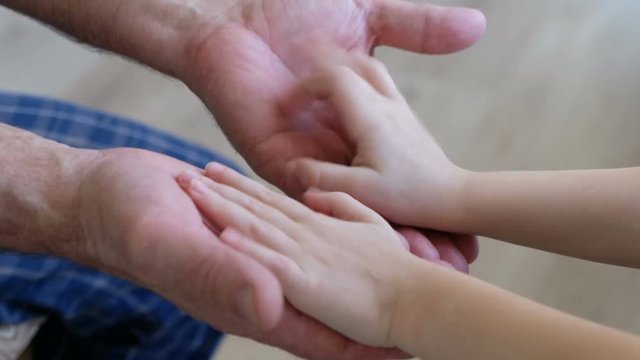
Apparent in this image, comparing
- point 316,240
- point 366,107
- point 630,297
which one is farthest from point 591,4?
point 316,240

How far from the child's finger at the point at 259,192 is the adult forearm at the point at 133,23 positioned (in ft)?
0.76

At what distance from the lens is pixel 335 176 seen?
80cm

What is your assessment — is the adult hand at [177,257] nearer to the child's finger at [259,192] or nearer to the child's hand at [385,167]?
the child's finger at [259,192]

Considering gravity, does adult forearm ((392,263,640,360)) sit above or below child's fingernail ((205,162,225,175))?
above

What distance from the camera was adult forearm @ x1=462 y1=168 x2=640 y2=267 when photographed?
0.76 metres

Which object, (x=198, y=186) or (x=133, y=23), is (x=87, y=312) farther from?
(x=133, y=23)

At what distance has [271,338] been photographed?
2.22ft

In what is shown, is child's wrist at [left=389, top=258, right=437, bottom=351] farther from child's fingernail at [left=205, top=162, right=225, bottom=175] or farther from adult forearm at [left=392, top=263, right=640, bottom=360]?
child's fingernail at [left=205, top=162, right=225, bottom=175]

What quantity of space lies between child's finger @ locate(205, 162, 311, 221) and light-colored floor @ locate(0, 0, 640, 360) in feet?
2.14

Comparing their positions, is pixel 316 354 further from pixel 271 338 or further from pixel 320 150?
pixel 320 150

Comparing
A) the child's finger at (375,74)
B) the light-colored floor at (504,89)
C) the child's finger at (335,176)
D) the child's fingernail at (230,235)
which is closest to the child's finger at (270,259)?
the child's fingernail at (230,235)

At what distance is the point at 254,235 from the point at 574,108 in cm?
97

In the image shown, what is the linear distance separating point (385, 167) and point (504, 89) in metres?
0.82

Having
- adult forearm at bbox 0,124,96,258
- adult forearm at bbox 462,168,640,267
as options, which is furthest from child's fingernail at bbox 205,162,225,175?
adult forearm at bbox 462,168,640,267
